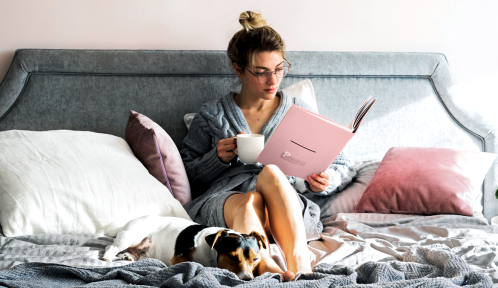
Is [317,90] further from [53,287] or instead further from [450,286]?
[53,287]

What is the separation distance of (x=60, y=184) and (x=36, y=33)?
1.03 meters

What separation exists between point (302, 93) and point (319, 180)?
58 centimetres

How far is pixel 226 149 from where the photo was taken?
1.59 meters

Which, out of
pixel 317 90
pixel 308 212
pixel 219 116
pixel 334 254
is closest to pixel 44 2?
pixel 219 116

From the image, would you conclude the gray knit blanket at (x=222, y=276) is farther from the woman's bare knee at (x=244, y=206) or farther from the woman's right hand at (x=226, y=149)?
the woman's right hand at (x=226, y=149)

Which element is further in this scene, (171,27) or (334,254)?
(171,27)

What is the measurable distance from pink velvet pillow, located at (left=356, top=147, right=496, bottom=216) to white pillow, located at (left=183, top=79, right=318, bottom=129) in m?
0.44

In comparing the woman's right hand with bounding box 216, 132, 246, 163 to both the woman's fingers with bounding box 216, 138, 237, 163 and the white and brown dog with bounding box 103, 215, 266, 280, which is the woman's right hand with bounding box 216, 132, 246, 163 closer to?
the woman's fingers with bounding box 216, 138, 237, 163

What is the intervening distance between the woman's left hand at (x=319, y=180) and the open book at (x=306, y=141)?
1.0 inches

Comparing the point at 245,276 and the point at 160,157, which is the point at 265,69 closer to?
the point at 160,157

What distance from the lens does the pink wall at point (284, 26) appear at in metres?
2.05

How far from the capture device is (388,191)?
66.7 inches


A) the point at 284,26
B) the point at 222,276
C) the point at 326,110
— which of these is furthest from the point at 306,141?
the point at 284,26

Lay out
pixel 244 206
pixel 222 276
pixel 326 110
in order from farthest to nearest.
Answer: pixel 326 110
pixel 244 206
pixel 222 276
